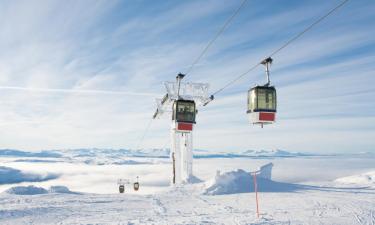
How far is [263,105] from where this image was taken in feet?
48.9

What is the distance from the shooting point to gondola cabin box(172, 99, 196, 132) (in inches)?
763

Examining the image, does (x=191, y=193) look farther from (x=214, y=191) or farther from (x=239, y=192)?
(x=239, y=192)

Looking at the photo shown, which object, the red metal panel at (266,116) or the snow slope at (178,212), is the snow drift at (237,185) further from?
the red metal panel at (266,116)

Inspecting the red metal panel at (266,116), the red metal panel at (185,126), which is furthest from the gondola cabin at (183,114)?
the red metal panel at (266,116)

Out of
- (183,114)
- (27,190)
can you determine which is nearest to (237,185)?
(183,114)

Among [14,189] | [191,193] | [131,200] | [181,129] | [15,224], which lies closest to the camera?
[15,224]

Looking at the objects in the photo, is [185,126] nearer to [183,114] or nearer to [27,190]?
[183,114]

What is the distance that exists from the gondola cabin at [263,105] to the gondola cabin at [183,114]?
5152 mm

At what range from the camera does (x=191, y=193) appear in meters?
27.9

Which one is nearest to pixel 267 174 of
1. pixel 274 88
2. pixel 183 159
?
pixel 183 159

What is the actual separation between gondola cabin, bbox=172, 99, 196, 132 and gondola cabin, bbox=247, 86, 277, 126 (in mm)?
5152

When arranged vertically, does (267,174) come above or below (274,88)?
below

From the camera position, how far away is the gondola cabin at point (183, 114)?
19391mm

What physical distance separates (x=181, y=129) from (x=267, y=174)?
2941 centimetres
